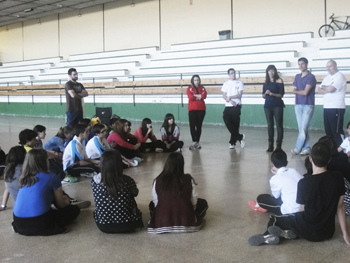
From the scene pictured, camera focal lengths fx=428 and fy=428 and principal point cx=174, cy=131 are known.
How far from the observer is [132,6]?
60.7 feet

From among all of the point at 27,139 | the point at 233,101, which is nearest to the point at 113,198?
the point at 27,139

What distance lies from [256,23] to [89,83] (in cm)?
737

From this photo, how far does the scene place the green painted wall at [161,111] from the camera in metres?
12.2

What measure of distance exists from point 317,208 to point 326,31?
11.0m

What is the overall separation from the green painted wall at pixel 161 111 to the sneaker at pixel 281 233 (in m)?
8.43

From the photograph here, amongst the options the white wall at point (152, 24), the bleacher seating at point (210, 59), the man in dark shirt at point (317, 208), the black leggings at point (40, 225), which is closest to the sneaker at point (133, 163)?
the black leggings at point (40, 225)

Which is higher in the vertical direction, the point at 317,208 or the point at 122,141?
the point at 122,141

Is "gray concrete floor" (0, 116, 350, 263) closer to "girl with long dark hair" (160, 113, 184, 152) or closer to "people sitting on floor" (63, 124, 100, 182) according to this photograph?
"people sitting on floor" (63, 124, 100, 182)

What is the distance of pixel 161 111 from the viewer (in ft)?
50.5

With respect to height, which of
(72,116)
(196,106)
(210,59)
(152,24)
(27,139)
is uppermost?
(152,24)

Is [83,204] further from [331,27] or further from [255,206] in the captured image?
[331,27]

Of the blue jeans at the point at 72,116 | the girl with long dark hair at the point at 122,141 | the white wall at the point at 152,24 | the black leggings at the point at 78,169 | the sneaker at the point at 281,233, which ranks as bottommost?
the sneaker at the point at 281,233

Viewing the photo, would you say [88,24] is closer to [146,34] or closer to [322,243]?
[146,34]

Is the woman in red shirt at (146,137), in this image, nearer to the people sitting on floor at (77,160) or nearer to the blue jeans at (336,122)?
the people sitting on floor at (77,160)
